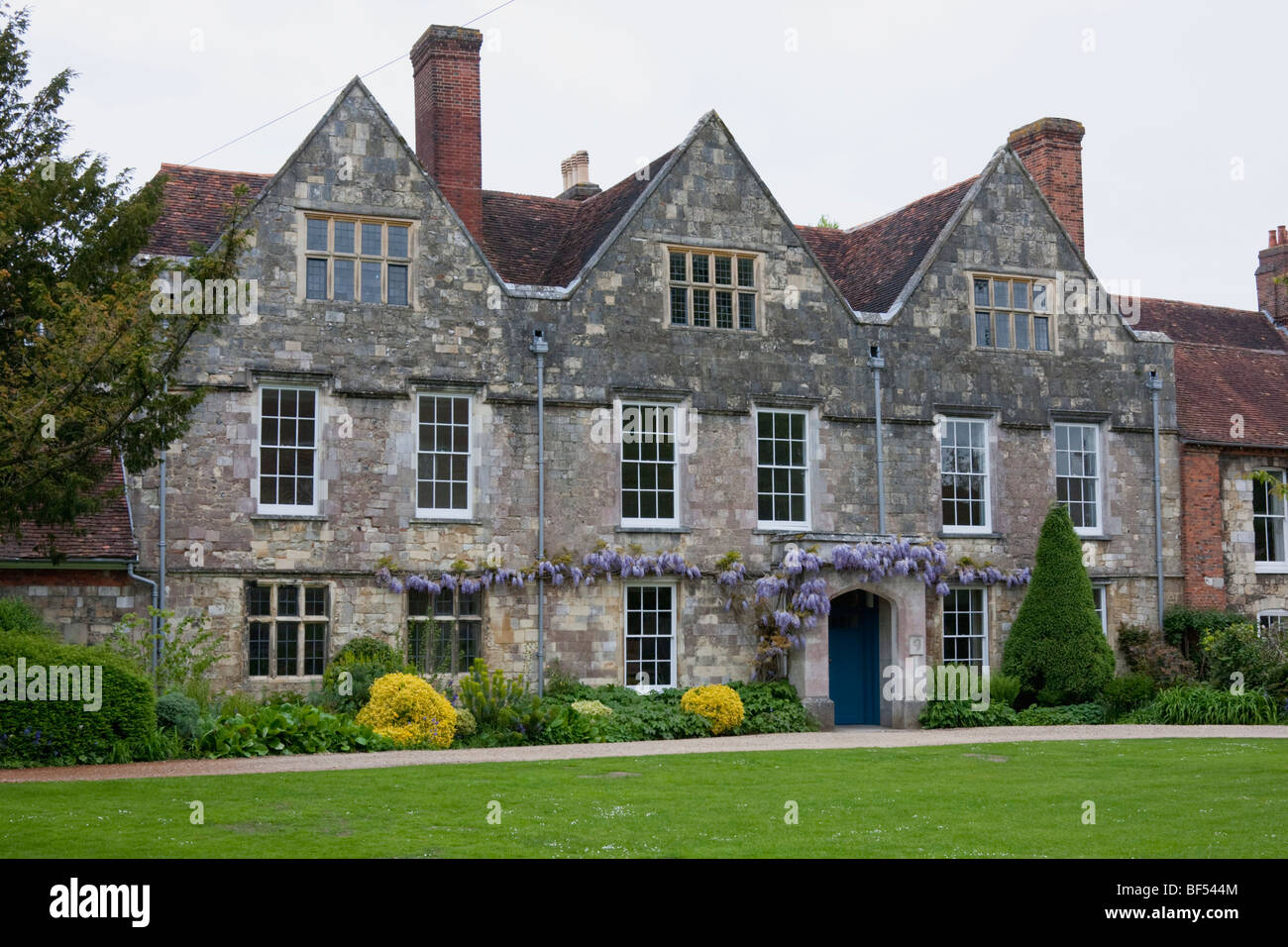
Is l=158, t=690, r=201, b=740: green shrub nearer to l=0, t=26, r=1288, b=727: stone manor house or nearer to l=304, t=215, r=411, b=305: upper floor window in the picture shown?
l=0, t=26, r=1288, b=727: stone manor house

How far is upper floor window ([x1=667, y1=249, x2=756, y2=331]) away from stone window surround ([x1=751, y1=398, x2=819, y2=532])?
1425mm

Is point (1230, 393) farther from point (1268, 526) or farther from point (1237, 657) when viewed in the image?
point (1237, 657)

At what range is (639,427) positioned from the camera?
83.9ft

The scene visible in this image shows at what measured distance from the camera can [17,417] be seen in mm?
15453

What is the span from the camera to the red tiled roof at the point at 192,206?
78.1ft

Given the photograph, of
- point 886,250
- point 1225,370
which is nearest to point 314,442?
point 886,250

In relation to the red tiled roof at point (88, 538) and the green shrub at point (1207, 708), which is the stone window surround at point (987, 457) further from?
the red tiled roof at point (88, 538)

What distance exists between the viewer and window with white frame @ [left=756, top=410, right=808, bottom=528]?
86.3 ft

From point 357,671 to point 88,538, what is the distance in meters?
4.26

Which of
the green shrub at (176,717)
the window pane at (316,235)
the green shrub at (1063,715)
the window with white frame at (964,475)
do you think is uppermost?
the window pane at (316,235)

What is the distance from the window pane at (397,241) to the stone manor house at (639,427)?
36 millimetres

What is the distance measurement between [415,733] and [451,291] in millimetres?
7547

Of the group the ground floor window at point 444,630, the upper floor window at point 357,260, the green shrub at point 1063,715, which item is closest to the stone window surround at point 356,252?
the upper floor window at point 357,260

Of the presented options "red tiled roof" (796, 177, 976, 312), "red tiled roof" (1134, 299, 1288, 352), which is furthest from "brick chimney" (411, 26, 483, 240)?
"red tiled roof" (1134, 299, 1288, 352)
